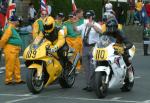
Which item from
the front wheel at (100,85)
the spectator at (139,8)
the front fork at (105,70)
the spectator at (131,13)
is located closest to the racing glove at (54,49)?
the front fork at (105,70)

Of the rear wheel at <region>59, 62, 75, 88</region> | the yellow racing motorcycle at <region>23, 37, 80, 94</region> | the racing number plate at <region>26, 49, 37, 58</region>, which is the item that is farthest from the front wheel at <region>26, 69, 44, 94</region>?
the rear wheel at <region>59, 62, 75, 88</region>

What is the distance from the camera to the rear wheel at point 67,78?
1415 centimetres

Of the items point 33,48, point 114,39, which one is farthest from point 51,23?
point 114,39

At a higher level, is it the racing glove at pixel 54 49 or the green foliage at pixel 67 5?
the green foliage at pixel 67 5

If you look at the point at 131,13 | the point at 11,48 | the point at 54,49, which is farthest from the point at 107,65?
the point at 131,13

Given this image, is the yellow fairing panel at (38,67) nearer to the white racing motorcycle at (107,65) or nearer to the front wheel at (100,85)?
the white racing motorcycle at (107,65)

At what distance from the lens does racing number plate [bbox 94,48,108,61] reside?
1260 centimetres

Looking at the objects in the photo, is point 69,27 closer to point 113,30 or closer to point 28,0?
point 113,30

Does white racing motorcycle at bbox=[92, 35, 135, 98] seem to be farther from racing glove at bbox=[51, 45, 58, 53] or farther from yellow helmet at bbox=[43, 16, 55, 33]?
yellow helmet at bbox=[43, 16, 55, 33]

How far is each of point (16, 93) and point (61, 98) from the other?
4.43 ft

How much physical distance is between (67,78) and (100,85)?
196 cm

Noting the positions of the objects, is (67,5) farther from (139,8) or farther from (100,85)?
(100,85)

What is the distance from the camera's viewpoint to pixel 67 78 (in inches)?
561

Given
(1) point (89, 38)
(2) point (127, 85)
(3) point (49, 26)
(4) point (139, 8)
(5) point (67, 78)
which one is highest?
(4) point (139, 8)
